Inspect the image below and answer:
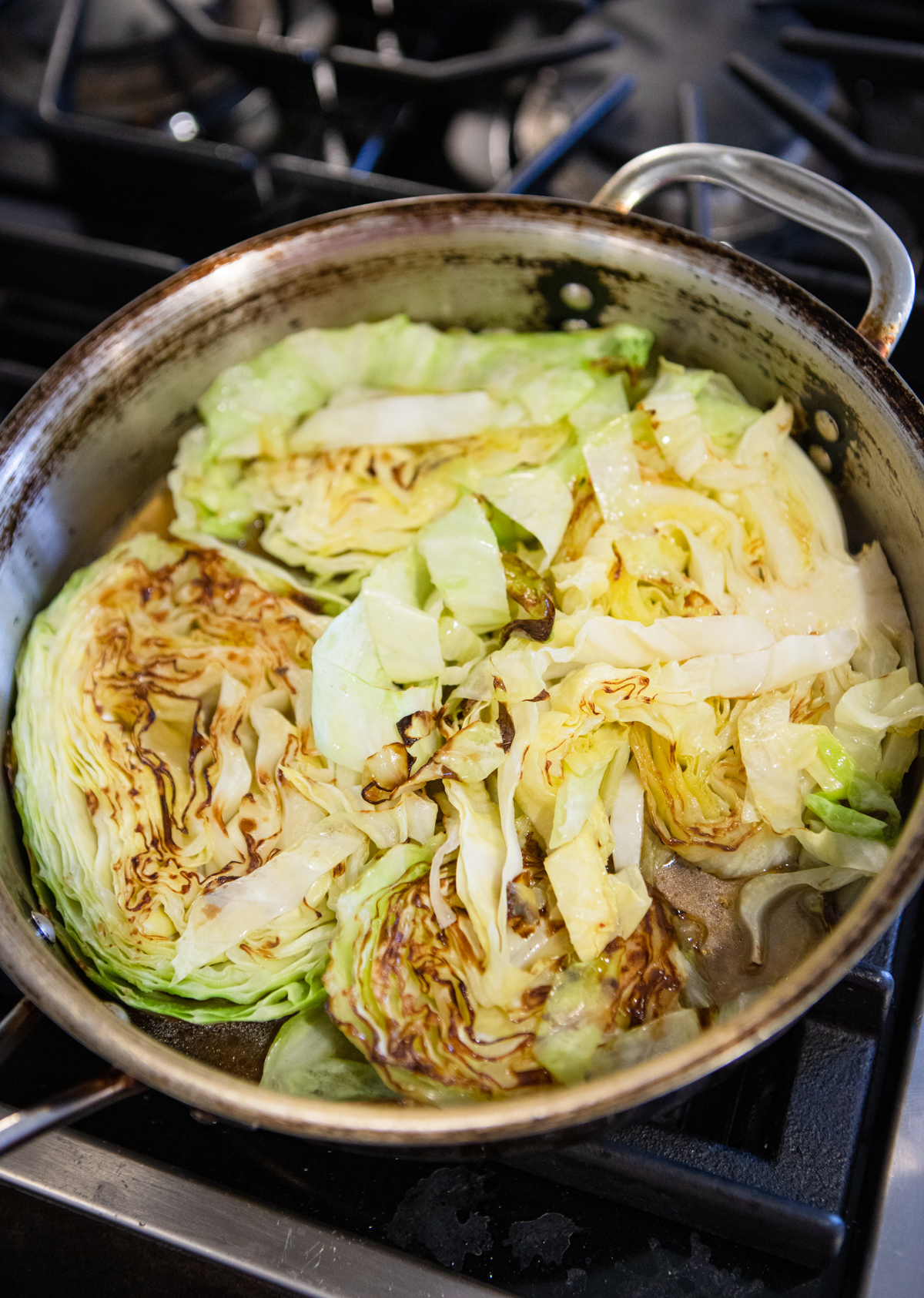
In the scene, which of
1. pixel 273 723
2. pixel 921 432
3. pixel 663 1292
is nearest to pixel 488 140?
pixel 921 432

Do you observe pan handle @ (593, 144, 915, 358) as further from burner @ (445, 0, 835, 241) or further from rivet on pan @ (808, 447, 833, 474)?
burner @ (445, 0, 835, 241)

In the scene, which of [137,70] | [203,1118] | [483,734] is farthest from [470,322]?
[203,1118]

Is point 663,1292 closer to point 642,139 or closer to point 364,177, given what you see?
point 364,177

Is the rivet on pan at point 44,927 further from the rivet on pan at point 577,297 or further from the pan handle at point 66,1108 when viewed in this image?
the rivet on pan at point 577,297

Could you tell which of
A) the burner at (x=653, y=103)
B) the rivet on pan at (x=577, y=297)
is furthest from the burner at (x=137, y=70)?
the rivet on pan at (x=577, y=297)

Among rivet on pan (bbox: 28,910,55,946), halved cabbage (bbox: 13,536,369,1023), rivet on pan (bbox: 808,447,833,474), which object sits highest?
rivet on pan (bbox: 808,447,833,474)

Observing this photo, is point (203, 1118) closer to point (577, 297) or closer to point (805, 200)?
point (577, 297)

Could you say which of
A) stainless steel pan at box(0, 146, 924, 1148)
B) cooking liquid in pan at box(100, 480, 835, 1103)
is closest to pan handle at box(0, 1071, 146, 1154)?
stainless steel pan at box(0, 146, 924, 1148)
